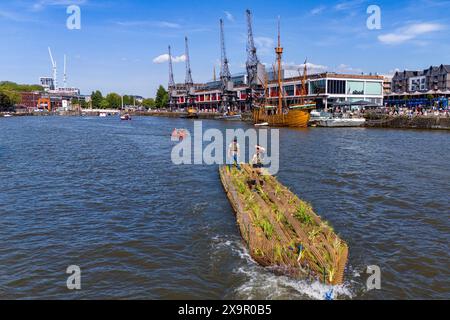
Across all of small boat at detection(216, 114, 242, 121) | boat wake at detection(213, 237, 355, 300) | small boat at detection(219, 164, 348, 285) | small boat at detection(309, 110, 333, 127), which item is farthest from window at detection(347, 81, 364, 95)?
boat wake at detection(213, 237, 355, 300)

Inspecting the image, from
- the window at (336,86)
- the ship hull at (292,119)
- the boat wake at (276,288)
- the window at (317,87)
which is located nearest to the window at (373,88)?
the window at (336,86)

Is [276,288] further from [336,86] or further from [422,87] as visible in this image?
[422,87]

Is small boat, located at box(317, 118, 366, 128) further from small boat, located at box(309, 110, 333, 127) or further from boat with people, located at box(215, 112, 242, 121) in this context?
boat with people, located at box(215, 112, 242, 121)

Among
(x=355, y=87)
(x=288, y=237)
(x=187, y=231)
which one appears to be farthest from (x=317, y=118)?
(x=288, y=237)

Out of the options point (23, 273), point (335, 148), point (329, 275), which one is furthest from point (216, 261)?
point (335, 148)

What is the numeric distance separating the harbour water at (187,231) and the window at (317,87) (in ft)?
288

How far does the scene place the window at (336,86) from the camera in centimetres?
11838

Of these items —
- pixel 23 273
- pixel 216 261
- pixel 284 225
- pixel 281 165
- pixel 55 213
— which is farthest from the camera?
pixel 281 165

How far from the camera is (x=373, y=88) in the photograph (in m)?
125

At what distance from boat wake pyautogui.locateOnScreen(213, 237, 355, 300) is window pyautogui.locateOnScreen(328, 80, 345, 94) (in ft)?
368

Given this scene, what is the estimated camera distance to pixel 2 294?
12.0 meters

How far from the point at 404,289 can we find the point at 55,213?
1664 centimetres

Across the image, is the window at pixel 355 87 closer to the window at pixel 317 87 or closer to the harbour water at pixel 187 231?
the window at pixel 317 87
